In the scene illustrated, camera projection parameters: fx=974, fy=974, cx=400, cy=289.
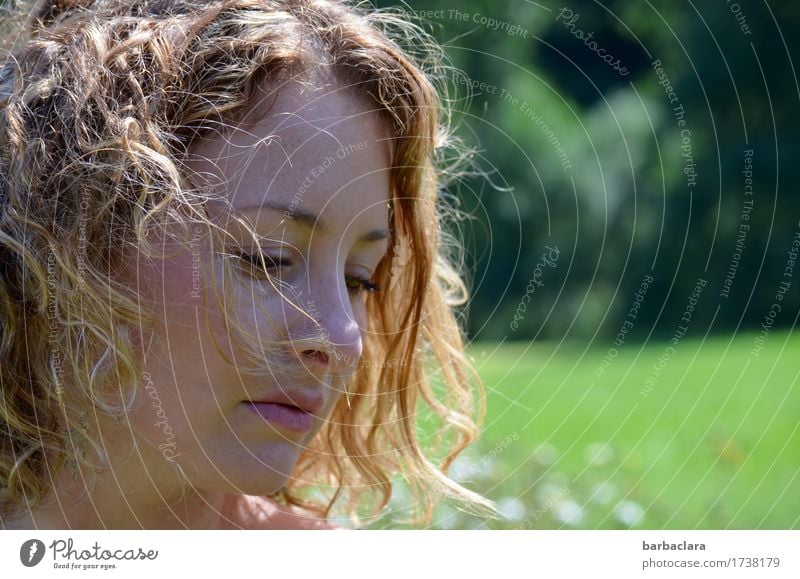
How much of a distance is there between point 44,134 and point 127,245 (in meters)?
0.13

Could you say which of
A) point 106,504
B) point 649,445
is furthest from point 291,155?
point 649,445

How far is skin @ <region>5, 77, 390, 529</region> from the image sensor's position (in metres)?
0.94

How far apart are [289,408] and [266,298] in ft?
0.38

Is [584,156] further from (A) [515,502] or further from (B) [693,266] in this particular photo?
(A) [515,502]

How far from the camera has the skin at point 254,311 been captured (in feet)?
3.10

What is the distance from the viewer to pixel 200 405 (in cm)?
96

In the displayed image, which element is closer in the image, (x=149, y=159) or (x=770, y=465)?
(x=149, y=159)
